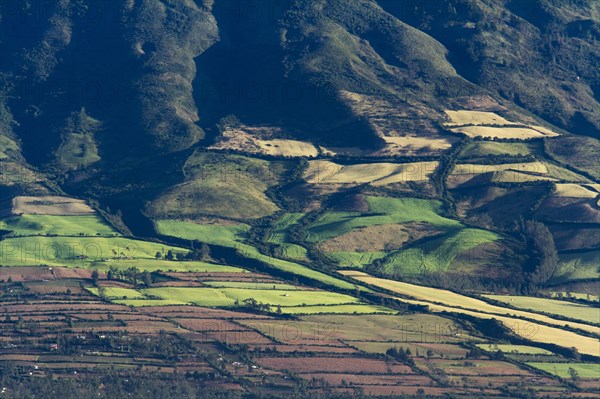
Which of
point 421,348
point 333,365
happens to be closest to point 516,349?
point 421,348

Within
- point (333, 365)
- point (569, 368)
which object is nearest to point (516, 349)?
point (569, 368)

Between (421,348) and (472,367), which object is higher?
(421,348)

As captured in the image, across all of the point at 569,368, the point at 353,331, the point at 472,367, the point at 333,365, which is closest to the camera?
the point at 333,365

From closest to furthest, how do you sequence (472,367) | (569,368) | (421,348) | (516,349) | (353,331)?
(472,367) → (569,368) → (421,348) → (516,349) → (353,331)

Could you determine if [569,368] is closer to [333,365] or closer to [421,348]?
[421,348]

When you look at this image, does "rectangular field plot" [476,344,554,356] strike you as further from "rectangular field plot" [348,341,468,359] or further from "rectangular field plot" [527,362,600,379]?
"rectangular field plot" [527,362,600,379]

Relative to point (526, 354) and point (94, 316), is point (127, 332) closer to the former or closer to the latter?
point (94, 316)

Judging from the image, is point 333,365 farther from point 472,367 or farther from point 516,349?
point 516,349

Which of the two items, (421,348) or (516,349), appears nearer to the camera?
(421,348)

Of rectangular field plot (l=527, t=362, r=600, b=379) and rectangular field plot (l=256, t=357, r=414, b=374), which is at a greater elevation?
rectangular field plot (l=256, t=357, r=414, b=374)

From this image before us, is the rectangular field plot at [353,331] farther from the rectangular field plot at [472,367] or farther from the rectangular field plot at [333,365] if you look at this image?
the rectangular field plot at [472,367]

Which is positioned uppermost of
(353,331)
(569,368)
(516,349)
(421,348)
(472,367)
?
(353,331)

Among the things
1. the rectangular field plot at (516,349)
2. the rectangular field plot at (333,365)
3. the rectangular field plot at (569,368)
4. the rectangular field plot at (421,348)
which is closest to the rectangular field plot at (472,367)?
the rectangular field plot at (421,348)

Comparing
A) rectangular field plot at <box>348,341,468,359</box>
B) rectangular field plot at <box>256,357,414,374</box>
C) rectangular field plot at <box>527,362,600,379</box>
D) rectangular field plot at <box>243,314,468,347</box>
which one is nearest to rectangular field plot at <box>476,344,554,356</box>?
rectangular field plot at <box>348,341,468,359</box>
